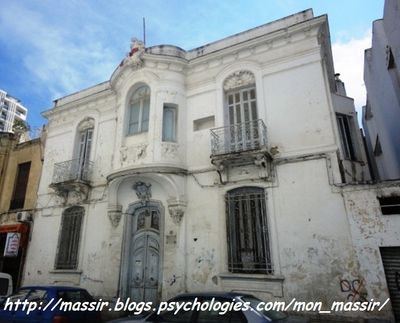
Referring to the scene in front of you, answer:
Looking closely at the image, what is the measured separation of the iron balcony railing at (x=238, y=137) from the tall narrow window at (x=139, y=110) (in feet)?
9.25

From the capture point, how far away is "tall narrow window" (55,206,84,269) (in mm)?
11047

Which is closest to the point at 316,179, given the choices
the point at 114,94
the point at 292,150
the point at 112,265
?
the point at 292,150

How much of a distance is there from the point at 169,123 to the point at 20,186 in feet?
29.8

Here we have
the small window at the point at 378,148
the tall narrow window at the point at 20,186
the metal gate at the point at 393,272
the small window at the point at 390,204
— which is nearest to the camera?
the metal gate at the point at 393,272

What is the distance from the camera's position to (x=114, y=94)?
12.5 meters

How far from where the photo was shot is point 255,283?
7.74m

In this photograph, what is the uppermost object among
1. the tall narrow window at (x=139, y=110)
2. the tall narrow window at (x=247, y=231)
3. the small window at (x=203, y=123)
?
the tall narrow window at (x=139, y=110)

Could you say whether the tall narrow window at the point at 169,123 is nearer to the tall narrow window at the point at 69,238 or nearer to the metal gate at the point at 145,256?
the metal gate at the point at 145,256

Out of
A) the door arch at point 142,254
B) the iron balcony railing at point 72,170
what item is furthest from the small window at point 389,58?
the iron balcony railing at point 72,170

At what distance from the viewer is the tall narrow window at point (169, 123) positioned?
10266 mm

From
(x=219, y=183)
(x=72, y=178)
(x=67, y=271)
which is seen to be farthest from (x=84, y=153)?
(x=219, y=183)

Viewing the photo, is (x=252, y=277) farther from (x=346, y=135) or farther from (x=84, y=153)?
(x=84, y=153)

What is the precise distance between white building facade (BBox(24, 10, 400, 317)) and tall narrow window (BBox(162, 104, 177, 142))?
39 mm

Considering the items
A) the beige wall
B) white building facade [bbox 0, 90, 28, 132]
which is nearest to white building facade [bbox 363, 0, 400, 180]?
the beige wall
